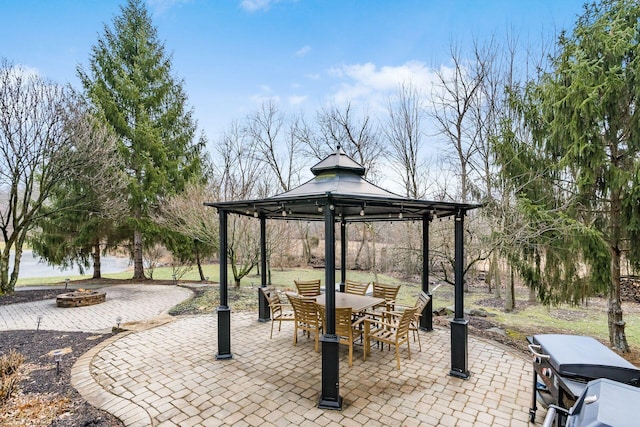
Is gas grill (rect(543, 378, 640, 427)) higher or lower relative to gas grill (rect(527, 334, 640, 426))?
higher

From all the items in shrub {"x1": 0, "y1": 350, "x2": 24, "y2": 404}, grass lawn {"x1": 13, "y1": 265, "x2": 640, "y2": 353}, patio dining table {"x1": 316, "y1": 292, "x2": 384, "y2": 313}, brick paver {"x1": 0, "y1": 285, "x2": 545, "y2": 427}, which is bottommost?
grass lawn {"x1": 13, "y1": 265, "x2": 640, "y2": 353}

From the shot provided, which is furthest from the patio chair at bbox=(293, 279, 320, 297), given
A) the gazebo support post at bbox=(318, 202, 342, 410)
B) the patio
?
the gazebo support post at bbox=(318, 202, 342, 410)

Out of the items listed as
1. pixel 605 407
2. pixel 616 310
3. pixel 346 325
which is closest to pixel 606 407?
pixel 605 407

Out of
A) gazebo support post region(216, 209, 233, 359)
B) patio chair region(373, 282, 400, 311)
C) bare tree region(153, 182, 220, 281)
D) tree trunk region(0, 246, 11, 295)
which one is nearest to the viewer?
gazebo support post region(216, 209, 233, 359)

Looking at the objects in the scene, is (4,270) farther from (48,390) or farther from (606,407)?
(606,407)

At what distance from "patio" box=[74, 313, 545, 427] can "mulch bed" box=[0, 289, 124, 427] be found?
18cm

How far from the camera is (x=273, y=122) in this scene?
1694cm

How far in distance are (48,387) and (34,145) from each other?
9.34 metres

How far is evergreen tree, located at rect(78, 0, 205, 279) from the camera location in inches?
499

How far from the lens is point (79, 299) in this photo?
8766mm

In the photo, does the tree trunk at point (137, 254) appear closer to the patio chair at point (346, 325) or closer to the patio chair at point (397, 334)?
the patio chair at point (346, 325)

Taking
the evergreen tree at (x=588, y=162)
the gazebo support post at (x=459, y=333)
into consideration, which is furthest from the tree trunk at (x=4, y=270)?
the evergreen tree at (x=588, y=162)

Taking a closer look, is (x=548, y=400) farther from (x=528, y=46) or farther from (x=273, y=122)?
(x=273, y=122)

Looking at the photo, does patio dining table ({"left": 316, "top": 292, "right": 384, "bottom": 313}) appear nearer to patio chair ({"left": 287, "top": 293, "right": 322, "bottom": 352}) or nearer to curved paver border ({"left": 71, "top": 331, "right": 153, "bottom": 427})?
patio chair ({"left": 287, "top": 293, "right": 322, "bottom": 352})
